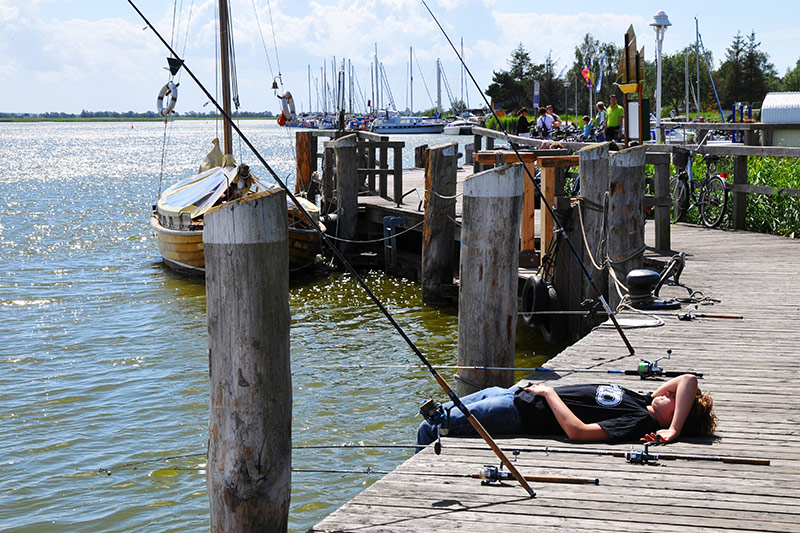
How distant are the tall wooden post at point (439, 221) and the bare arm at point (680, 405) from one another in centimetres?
795

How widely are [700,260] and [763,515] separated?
811cm

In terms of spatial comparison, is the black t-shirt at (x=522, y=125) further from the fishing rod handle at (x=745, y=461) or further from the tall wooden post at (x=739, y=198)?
the fishing rod handle at (x=745, y=461)

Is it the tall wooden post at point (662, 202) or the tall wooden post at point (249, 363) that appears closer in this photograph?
the tall wooden post at point (249, 363)

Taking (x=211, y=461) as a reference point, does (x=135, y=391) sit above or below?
below

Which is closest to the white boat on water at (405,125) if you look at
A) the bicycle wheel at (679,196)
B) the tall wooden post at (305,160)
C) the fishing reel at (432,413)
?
the tall wooden post at (305,160)

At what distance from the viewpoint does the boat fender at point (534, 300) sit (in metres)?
10.7

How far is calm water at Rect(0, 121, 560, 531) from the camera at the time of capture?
7.61 meters

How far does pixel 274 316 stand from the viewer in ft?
14.6

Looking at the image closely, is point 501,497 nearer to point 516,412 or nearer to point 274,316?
point 516,412

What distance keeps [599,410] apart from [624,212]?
4.79 m

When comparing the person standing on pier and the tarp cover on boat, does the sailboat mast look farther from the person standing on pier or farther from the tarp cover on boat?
the person standing on pier

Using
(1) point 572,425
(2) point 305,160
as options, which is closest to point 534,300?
(1) point 572,425

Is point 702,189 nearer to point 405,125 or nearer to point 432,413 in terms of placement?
point 432,413

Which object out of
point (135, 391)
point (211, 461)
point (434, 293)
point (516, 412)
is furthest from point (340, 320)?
point (211, 461)
